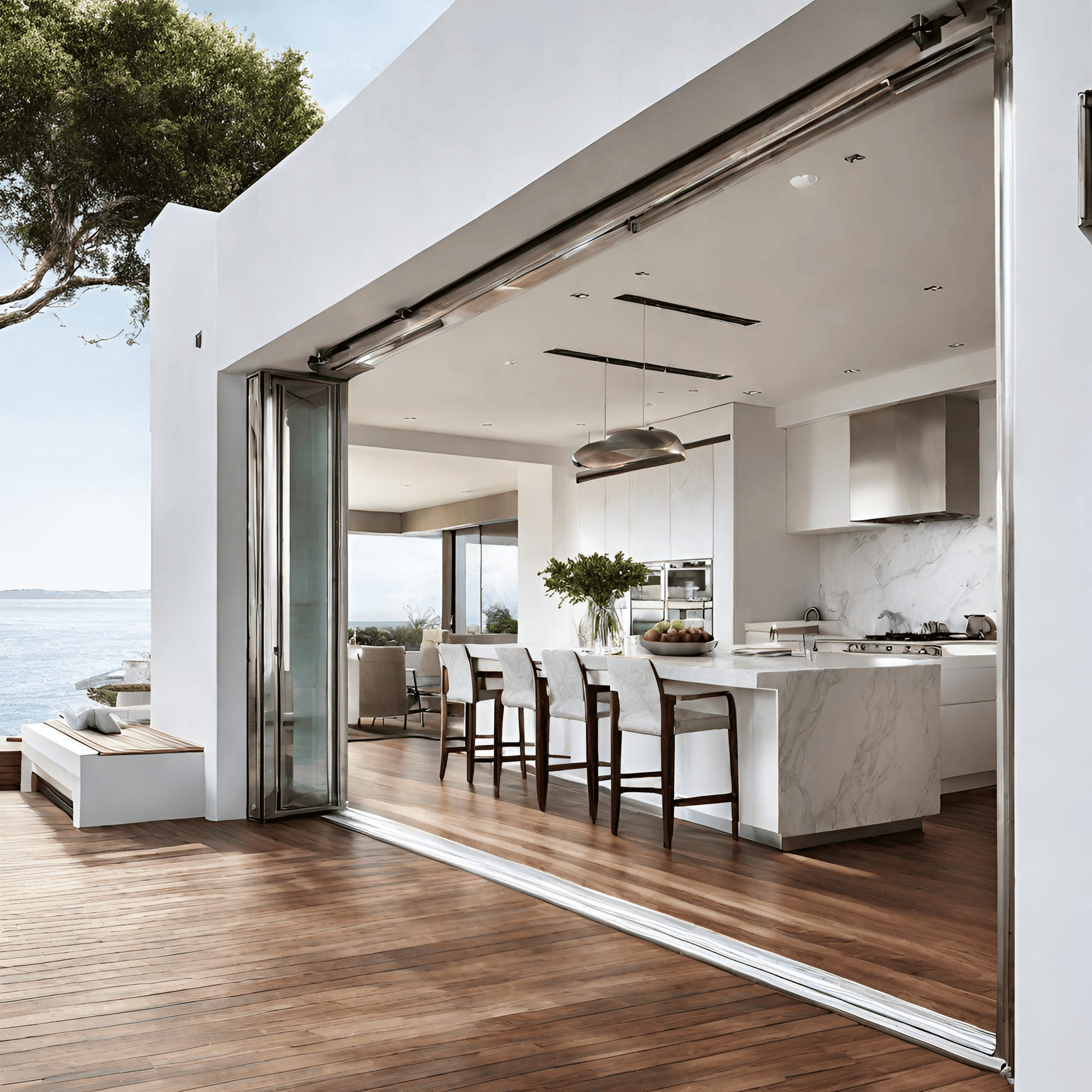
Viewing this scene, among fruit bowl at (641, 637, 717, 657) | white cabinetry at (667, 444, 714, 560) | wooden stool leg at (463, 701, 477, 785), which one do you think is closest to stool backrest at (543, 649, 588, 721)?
fruit bowl at (641, 637, 717, 657)

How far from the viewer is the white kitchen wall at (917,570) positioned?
23.5 ft

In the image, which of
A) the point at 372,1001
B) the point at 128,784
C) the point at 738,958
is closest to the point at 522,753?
the point at 128,784

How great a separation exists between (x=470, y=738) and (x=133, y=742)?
195 cm

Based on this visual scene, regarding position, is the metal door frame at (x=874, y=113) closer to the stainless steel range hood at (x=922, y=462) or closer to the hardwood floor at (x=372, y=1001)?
the hardwood floor at (x=372, y=1001)

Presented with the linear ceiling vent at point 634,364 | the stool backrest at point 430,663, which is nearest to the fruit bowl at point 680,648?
the linear ceiling vent at point 634,364

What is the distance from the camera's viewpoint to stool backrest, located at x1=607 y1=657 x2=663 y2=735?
188 inches

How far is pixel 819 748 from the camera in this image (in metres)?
4.77

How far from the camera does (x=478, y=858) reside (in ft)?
14.6

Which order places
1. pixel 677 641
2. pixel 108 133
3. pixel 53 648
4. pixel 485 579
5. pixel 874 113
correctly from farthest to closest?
1. pixel 53 648
2. pixel 485 579
3. pixel 108 133
4. pixel 677 641
5. pixel 874 113

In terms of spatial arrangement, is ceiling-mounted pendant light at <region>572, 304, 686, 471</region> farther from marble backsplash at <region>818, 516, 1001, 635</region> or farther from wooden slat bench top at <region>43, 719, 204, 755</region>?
→ marble backsplash at <region>818, 516, 1001, 635</region>

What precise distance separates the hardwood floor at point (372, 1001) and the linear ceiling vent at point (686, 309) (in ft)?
9.91

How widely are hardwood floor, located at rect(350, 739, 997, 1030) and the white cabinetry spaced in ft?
9.45

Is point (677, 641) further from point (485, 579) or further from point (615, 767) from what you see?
point (485, 579)

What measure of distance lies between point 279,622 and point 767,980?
3.40 m
